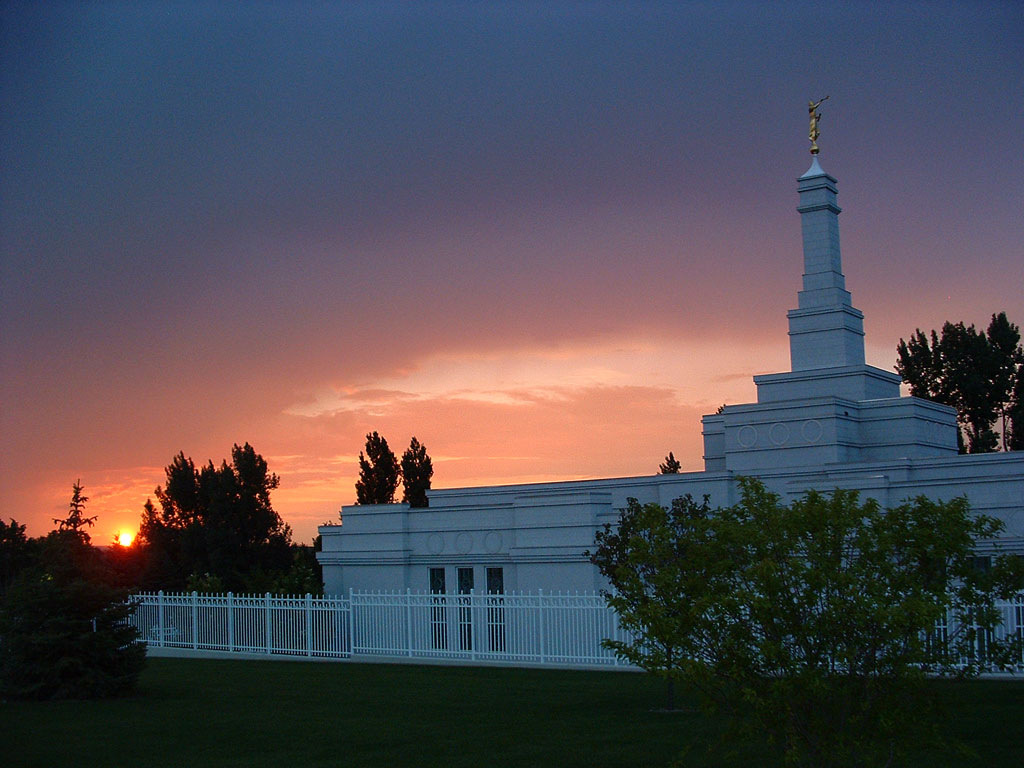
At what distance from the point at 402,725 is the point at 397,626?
1410 cm

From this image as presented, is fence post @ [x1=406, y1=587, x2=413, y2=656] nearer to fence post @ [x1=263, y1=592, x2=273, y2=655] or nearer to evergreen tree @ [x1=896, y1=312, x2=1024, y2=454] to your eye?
fence post @ [x1=263, y1=592, x2=273, y2=655]

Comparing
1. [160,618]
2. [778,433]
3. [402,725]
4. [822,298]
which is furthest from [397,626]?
[822,298]

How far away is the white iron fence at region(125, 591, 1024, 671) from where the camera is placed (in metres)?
23.9

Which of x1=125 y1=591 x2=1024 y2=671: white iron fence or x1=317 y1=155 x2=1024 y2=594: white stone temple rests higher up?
x1=317 y1=155 x2=1024 y2=594: white stone temple

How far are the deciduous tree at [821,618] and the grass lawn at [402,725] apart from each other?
144 centimetres

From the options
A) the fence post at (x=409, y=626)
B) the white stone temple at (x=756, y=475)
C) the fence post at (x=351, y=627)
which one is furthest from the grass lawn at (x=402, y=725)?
the white stone temple at (x=756, y=475)

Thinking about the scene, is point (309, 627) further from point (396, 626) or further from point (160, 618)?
point (160, 618)

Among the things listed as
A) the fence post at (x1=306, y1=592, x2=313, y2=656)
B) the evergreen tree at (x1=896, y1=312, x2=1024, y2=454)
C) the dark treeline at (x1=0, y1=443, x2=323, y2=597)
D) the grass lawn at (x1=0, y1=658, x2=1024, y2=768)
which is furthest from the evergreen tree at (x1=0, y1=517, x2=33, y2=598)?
the evergreen tree at (x1=896, y1=312, x2=1024, y2=454)

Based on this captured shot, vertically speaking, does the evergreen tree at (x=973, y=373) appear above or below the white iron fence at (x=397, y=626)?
above

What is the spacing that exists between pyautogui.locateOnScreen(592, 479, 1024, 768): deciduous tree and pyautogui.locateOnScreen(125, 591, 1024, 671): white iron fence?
14166 millimetres

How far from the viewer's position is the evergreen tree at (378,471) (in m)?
51.3

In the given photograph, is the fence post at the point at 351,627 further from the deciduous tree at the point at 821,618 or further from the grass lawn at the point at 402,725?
the deciduous tree at the point at 821,618

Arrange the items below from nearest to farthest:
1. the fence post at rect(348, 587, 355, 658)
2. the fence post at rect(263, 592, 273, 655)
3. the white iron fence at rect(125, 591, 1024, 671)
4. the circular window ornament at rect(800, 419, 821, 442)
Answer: the white iron fence at rect(125, 591, 1024, 671) < the fence post at rect(348, 587, 355, 658) < the fence post at rect(263, 592, 273, 655) < the circular window ornament at rect(800, 419, 821, 442)

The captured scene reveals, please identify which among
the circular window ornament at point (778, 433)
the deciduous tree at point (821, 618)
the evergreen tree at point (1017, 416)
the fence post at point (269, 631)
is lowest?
the fence post at point (269, 631)
